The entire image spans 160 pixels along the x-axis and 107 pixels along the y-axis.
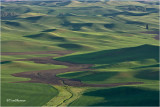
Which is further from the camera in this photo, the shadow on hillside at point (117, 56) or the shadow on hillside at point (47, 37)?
the shadow on hillside at point (47, 37)

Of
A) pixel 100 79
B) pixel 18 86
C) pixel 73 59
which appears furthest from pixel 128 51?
pixel 18 86

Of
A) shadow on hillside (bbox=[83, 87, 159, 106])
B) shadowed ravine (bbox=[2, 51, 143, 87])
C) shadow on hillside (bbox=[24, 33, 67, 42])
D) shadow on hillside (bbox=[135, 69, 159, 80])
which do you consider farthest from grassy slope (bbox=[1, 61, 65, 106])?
shadow on hillside (bbox=[24, 33, 67, 42])

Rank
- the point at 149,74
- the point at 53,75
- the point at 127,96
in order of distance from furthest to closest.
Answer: the point at 53,75 < the point at 149,74 < the point at 127,96

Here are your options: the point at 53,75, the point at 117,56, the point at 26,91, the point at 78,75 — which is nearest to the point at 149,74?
the point at 78,75

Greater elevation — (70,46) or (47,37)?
(47,37)

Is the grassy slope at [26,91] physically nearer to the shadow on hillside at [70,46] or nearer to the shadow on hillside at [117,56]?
the shadow on hillside at [117,56]

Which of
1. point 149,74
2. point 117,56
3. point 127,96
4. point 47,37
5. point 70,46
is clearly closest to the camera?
point 127,96

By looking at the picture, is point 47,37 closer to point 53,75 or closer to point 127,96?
point 53,75

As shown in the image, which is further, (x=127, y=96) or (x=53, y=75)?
(x=53, y=75)

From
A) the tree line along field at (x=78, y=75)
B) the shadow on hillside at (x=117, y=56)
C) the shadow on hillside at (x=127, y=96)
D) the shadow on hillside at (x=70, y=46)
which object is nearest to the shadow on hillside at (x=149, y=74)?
the tree line along field at (x=78, y=75)
